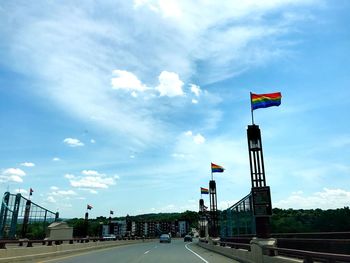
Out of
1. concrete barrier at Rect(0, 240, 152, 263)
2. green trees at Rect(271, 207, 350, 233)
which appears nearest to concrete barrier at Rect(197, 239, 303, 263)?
concrete barrier at Rect(0, 240, 152, 263)

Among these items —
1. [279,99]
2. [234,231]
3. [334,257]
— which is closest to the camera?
[334,257]

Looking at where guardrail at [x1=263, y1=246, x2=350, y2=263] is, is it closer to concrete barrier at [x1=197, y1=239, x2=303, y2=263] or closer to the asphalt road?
concrete barrier at [x1=197, y1=239, x2=303, y2=263]

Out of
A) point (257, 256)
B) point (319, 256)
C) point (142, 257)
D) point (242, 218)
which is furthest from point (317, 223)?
point (319, 256)

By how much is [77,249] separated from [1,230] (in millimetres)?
51390

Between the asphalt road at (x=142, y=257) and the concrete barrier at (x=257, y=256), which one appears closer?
the concrete barrier at (x=257, y=256)

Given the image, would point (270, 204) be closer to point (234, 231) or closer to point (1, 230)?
point (234, 231)

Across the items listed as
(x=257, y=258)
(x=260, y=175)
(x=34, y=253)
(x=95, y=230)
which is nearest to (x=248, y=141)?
(x=260, y=175)

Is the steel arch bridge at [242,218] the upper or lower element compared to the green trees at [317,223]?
lower

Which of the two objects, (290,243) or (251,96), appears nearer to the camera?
(251,96)

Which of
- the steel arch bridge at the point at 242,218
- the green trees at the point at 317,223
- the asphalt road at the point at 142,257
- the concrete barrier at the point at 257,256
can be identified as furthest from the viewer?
the green trees at the point at 317,223

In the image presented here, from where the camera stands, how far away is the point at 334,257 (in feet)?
29.9

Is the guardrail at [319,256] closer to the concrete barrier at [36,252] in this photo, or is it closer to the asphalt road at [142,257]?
the asphalt road at [142,257]

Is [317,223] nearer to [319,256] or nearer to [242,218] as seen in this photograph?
[242,218]

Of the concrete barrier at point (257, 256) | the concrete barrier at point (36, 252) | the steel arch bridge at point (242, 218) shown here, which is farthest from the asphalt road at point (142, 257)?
the steel arch bridge at point (242, 218)
